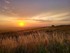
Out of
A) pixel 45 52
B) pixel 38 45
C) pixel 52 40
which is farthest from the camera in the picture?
pixel 52 40

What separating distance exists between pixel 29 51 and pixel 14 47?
1089mm

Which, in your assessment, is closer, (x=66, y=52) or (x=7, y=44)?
(x=66, y=52)

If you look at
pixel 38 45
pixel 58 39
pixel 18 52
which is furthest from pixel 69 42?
pixel 18 52

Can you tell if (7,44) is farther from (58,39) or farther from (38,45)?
(58,39)

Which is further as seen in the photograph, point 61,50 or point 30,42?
point 30,42

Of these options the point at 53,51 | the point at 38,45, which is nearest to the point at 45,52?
the point at 53,51

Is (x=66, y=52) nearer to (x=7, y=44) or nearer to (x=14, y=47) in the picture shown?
(x=14, y=47)

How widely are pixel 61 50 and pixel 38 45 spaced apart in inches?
50.9

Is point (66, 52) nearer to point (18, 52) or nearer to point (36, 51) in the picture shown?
point (36, 51)

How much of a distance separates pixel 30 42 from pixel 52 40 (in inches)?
46.0

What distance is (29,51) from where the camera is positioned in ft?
33.3

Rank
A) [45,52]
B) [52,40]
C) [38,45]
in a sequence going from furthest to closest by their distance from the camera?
[52,40] → [38,45] → [45,52]

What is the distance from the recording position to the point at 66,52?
31.7ft

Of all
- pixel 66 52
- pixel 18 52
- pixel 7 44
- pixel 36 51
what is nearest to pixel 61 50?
pixel 66 52
